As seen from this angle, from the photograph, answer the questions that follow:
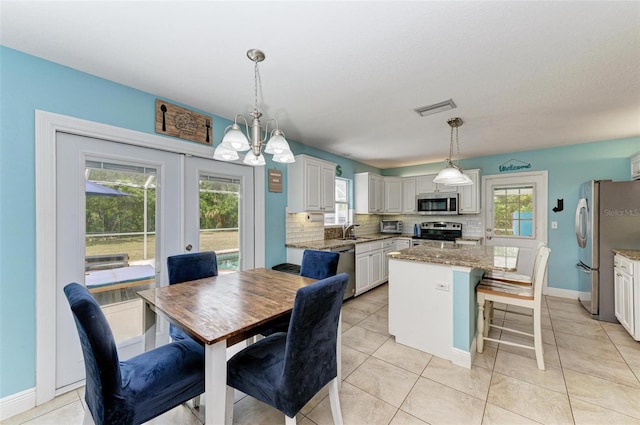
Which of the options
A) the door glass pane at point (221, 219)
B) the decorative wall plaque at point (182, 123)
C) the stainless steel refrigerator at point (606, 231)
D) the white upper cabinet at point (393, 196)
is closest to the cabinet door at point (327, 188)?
the door glass pane at point (221, 219)

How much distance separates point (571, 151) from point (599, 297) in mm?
2232

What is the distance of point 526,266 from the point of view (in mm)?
4285

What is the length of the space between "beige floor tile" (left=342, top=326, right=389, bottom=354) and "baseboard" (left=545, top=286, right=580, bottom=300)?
3317 mm

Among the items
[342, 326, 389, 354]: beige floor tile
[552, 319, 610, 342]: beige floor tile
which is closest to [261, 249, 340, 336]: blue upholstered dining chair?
[342, 326, 389, 354]: beige floor tile

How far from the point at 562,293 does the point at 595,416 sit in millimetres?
3176

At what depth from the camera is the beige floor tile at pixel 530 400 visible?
1670mm

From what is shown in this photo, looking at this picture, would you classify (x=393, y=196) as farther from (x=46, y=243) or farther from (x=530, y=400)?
(x=46, y=243)

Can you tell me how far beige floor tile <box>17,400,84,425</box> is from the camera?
165cm

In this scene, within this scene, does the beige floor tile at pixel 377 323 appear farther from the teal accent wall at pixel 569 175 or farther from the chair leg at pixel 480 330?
the teal accent wall at pixel 569 175

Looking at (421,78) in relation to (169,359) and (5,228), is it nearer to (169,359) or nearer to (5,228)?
(169,359)

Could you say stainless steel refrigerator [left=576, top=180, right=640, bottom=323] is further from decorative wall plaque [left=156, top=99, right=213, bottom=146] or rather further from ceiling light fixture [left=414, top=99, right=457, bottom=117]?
decorative wall plaque [left=156, top=99, right=213, bottom=146]

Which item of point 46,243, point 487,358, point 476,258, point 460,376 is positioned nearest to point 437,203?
point 476,258

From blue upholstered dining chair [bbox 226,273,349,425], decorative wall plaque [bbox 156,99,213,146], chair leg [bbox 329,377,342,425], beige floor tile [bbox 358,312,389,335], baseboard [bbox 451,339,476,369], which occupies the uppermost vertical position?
decorative wall plaque [bbox 156,99,213,146]

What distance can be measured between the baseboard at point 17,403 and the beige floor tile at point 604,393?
3.80 m
